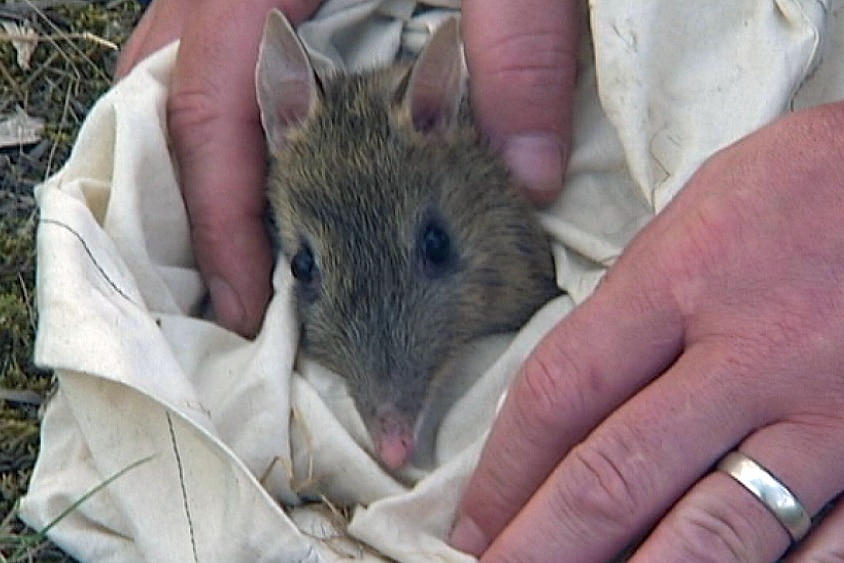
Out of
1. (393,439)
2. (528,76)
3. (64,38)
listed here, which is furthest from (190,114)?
(64,38)

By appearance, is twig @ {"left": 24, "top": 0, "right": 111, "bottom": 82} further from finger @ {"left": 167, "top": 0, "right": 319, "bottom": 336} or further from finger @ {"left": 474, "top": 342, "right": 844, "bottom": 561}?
finger @ {"left": 474, "top": 342, "right": 844, "bottom": 561}

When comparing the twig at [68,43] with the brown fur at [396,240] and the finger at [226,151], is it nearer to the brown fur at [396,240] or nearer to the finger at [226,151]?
the finger at [226,151]

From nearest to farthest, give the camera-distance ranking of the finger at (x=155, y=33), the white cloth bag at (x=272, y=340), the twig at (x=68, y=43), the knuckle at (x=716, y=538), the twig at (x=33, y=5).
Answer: the knuckle at (x=716, y=538)
the white cloth bag at (x=272, y=340)
the finger at (x=155, y=33)
the twig at (x=68, y=43)
the twig at (x=33, y=5)

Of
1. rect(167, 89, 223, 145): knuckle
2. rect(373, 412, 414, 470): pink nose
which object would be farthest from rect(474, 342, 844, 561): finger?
rect(167, 89, 223, 145): knuckle

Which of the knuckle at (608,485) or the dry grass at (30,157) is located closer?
the knuckle at (608,485)

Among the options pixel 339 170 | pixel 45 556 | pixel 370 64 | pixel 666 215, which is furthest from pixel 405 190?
pixel 45 556

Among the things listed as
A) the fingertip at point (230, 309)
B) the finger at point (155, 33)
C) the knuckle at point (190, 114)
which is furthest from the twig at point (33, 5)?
the fingertip at point (230, 309)
